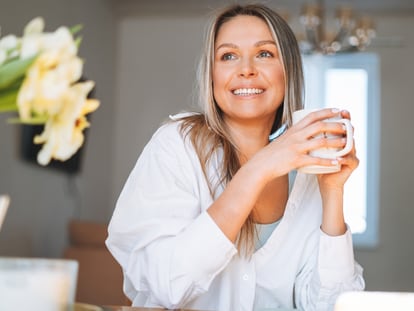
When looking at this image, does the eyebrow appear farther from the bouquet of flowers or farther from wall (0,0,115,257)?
wall (0,0,115,257)

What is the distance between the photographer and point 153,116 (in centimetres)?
718

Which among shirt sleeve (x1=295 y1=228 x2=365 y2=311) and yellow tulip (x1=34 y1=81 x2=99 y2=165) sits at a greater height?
yellow tulip (x1=34 y1=81 x2=99 y2=165)

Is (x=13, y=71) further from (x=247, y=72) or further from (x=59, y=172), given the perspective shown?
(x=59, y=172)

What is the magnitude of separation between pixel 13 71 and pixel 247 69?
0.88m

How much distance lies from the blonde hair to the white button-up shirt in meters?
0.03

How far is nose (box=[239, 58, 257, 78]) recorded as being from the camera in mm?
1478

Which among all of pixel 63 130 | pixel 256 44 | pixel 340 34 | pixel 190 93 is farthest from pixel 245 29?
pixel 190 93

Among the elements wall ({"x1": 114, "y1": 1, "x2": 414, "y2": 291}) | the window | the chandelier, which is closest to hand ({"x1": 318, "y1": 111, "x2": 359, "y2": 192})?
the chandelier

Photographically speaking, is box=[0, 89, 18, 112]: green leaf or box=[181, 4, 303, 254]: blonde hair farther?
box=[181, 4, 303, 254]: blonde hair

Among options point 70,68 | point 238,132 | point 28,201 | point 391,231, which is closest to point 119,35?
point 28,201

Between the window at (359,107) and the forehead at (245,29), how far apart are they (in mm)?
5273

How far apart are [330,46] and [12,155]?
7.58 feet

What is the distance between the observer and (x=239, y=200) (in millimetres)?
1166

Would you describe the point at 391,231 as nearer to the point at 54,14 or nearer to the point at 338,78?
the point at 338,78
